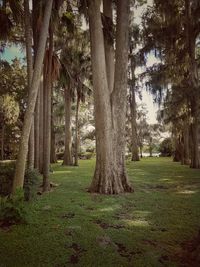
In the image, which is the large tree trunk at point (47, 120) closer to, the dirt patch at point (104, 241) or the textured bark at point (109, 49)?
the textured bark at point (109, 49)

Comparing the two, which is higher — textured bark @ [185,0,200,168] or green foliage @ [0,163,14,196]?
textured bark @ [185,0,200,168]

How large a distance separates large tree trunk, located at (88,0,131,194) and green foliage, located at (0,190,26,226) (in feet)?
13.1

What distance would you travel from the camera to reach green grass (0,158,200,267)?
438cm

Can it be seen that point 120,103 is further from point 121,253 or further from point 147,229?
point 121,253

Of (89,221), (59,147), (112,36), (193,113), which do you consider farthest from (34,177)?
(59,147)

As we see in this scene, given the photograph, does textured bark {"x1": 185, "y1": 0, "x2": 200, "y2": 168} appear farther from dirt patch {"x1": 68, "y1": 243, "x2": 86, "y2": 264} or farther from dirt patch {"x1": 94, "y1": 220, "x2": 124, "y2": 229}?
dirt patch {"x1": 68, "y1": 243, "x2": 86, "y2": 264}

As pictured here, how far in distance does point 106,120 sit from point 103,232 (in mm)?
4846

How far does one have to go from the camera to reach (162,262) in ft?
14.1

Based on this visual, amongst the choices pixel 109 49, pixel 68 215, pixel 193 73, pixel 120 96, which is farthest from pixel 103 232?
pixel 193 73

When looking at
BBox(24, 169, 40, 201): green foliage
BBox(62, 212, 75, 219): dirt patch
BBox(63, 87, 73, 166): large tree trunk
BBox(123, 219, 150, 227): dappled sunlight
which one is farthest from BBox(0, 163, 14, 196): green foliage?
BBox(63, 87, 73, 166): large tree trunk

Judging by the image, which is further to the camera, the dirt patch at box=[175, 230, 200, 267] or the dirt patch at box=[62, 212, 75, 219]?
the dirt patch at box=[62, 212, 75, 219]

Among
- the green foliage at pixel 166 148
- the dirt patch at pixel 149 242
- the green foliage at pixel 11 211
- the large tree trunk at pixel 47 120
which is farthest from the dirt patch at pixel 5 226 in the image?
the green foliage at pixel 166 148

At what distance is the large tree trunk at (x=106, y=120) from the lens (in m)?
9.70

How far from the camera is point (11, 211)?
599 cm
